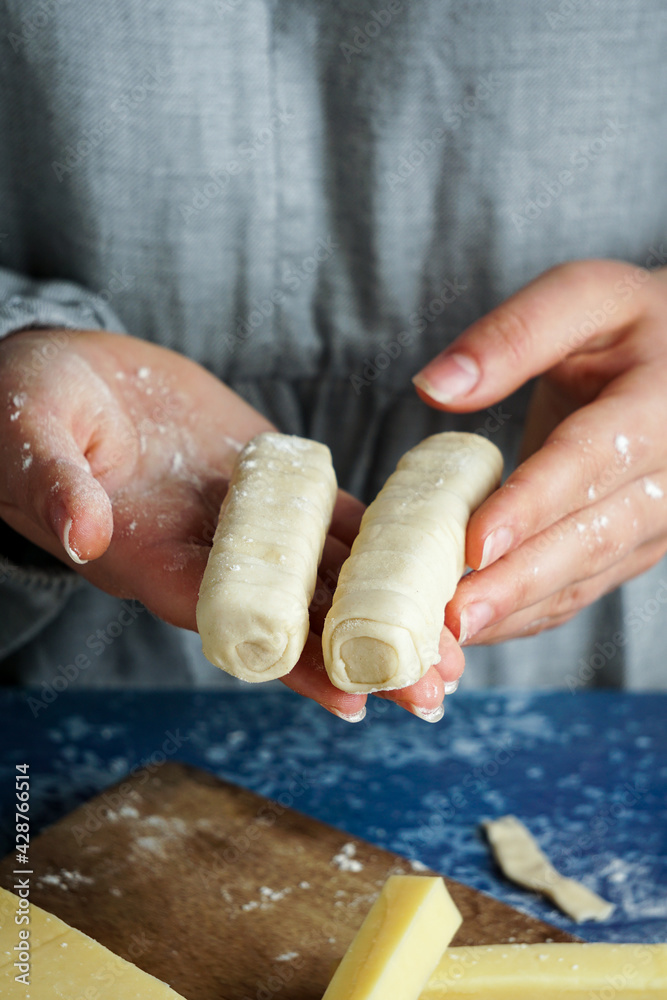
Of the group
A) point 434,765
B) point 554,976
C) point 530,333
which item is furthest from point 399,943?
point 530,333

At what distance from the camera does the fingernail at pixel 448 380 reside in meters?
1.57

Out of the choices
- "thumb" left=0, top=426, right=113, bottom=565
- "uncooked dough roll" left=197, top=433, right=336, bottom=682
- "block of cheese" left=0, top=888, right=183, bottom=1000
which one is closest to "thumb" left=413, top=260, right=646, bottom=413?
"uncooked dough roll" left=197, top=433, right=336, bottom=682

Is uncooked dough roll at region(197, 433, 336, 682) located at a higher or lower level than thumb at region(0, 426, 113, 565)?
lower

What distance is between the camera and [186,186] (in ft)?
6.10

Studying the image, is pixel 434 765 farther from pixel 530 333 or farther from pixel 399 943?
pixel 530 333

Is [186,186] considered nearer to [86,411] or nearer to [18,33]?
[18,33]

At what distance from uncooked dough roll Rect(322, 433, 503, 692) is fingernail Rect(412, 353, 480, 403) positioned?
0.54ft

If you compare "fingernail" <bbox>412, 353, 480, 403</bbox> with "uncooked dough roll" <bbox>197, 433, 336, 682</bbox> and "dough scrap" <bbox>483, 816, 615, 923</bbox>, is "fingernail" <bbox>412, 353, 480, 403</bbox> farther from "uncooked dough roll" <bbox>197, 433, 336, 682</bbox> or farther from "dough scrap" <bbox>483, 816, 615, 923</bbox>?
"dough scrap" <bbox>483, 816, 615, 923</bbox>

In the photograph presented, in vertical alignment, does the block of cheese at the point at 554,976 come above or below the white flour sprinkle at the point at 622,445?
below

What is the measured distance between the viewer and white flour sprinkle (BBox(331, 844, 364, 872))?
1.54 metres

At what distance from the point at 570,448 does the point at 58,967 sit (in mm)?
1058

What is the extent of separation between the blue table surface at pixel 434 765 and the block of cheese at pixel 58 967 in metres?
0.48

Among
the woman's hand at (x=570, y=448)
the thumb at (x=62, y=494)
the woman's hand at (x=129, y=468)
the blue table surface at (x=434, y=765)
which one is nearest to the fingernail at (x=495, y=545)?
the woman's hand at (x=570, y=448)

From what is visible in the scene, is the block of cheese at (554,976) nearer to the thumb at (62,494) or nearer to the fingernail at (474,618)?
the fingernail at (474,618)
